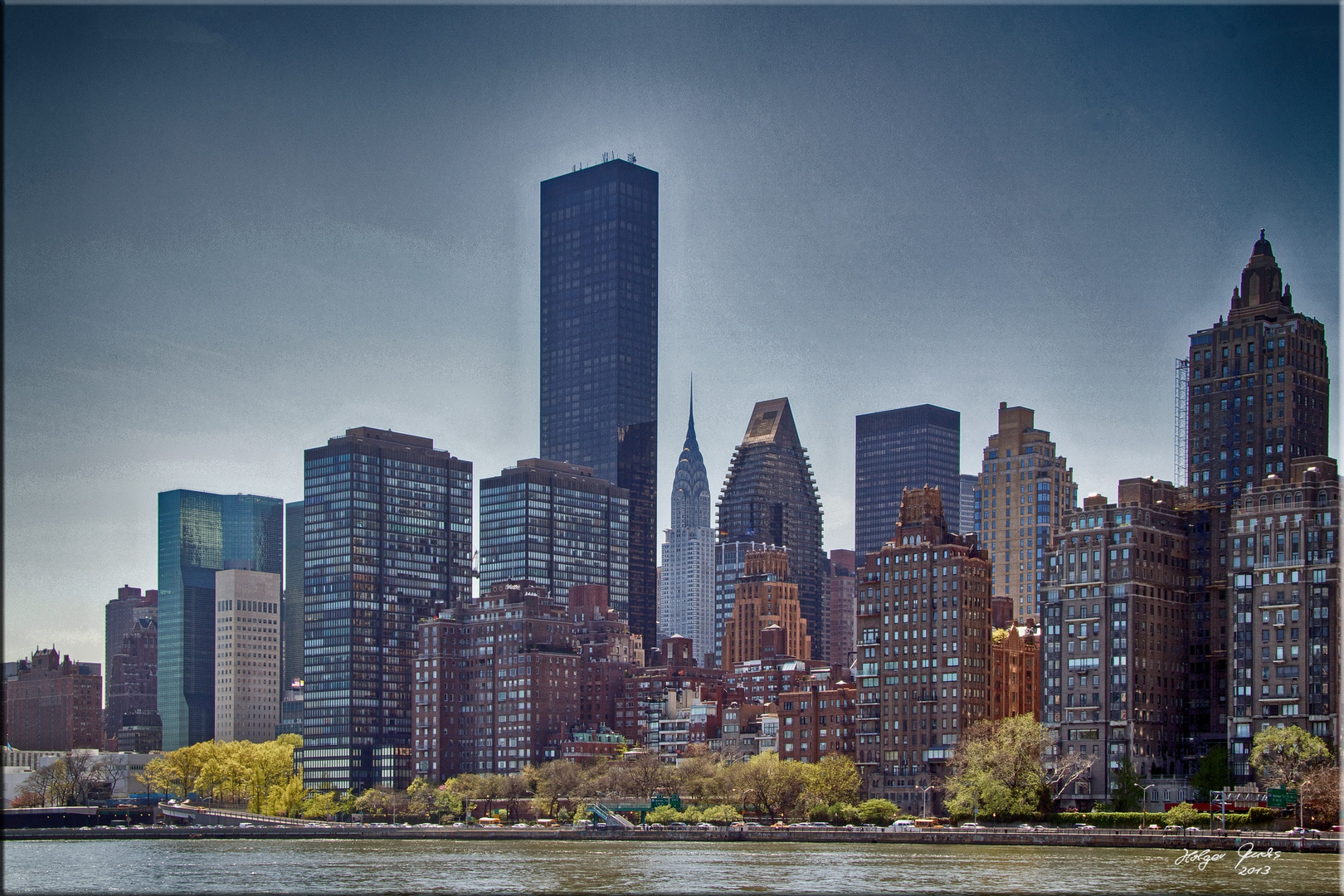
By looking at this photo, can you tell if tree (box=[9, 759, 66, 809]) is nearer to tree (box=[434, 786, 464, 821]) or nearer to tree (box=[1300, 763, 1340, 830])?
tree (box=[434, 786, 464, 821])

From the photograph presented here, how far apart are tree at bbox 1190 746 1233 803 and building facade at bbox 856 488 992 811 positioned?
21.4 meters

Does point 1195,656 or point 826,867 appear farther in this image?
point 1195,656

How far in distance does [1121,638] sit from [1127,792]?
13.0 m

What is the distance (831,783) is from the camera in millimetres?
114875

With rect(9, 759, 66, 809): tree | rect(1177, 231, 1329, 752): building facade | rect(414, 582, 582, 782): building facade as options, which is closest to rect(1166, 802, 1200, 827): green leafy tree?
rect(1177, 231, 1329, 752): building facade

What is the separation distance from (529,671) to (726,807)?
5312 cm

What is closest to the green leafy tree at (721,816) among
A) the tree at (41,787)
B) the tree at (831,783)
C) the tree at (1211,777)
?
the tree at (831,783)

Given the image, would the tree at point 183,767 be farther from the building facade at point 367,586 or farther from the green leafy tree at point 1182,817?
the green leafy tree at point 1182,817

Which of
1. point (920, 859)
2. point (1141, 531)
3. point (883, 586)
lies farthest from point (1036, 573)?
point (920, 859)

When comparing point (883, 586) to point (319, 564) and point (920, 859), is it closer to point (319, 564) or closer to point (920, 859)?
point (920, 859)

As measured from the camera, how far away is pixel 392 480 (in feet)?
625

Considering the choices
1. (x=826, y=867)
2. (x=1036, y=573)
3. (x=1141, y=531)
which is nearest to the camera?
(x=826, y=867)

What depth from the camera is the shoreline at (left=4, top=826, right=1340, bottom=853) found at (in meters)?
82.1
